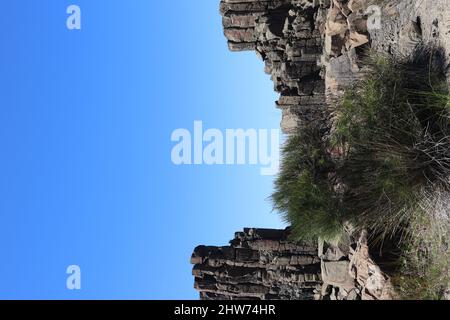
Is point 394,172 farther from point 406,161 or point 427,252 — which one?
point 427,252

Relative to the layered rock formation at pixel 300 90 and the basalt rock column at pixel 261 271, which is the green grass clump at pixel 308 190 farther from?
the basalt rock column at pixel 261 271

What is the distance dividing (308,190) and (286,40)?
228 inches

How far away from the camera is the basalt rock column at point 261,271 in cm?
1271

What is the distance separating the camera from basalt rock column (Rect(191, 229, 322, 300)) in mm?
12711

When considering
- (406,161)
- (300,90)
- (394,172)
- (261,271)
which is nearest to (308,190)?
(394,172)

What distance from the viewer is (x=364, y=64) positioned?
9.73 metres

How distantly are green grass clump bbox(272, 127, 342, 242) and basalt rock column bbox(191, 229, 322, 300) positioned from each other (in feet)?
9.18

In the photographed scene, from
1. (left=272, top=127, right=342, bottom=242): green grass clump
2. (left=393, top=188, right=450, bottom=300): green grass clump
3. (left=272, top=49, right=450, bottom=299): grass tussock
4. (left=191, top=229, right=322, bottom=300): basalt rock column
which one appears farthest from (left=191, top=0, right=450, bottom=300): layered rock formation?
(left=393, top=188, right=450, bottom=300): green grass clump

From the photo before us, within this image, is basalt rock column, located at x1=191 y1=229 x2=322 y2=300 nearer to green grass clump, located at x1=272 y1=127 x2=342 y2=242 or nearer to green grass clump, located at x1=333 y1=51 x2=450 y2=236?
green grass clump, located at x1=272 y1=127 x2=342 y2=242

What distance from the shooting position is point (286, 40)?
13688 millimetres

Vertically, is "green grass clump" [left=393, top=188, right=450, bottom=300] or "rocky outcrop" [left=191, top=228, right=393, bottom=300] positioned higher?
"green grass clump" [left=393, top=188, right=450, bottom=300]

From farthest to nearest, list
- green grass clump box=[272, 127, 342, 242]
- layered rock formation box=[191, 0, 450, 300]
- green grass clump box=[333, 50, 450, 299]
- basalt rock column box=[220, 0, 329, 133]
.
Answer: basalt rock column box=[220, 0, 329, 133] < layered rock formation box=[191, 0, 450, 300] < green grass clump box=[272, 127, 342, 242] < green grass clump box=[333, 50, 450, 299]
